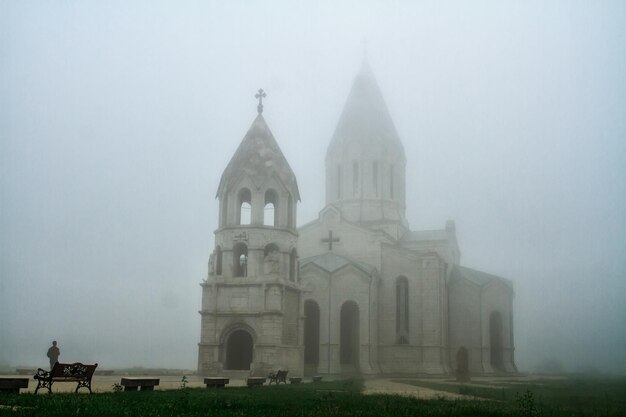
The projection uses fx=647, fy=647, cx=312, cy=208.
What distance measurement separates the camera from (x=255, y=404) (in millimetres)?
10945

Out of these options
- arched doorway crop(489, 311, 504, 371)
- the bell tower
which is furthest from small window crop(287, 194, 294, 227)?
arched doorway crop(489, 311, 504, 371)

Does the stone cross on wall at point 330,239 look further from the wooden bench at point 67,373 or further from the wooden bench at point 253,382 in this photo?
the wooden bench at point 67,373

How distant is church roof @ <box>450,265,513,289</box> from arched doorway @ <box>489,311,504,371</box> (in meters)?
1.80

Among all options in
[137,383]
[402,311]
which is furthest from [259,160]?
[137,383]

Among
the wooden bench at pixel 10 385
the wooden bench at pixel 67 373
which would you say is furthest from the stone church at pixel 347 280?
the wooden bench at pixel 10 385

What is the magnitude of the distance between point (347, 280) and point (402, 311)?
3.56m

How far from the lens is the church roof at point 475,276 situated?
1399 inches

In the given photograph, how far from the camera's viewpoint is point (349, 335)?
3309cm

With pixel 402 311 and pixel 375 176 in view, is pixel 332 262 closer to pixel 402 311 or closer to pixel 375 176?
pixel 402 311

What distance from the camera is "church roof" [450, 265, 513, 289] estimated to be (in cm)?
3553

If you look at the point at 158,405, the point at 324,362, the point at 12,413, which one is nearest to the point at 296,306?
the point at 324,362

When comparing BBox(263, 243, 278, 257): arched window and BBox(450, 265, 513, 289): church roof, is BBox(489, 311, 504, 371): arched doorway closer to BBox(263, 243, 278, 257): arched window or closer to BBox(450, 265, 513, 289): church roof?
BBox(450, 265, 513, 289): church roof

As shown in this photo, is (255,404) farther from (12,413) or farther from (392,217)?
(392,217)

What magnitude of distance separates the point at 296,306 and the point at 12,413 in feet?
58.8
